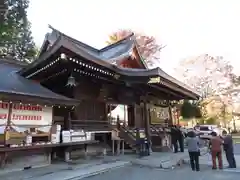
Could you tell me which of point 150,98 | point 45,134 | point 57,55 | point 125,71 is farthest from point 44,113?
point 150,98

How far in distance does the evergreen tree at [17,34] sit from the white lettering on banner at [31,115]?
18.9 m

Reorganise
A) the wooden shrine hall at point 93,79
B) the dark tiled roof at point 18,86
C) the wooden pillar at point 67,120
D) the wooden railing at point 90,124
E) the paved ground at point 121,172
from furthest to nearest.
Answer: the wooden railing at point 90,124
the wooden pillar at point 67,120
the wooden shrine hall at point 93,79
the dark tiled roof at point 18,86
the paved ground at point 121,172

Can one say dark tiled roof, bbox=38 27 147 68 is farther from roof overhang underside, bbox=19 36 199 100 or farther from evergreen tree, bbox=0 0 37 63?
evergreen tree, bbox=0 0 37 63

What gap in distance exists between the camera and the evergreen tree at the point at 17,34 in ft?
92.6

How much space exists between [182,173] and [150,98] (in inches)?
392

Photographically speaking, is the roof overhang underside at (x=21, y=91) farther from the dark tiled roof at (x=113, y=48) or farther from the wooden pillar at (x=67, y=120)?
the dark tiled roof at (x=113, y=48)

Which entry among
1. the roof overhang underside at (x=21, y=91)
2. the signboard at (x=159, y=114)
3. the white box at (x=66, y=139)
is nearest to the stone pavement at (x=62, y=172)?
the white box at (x=66, y=139)

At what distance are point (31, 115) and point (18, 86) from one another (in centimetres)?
140

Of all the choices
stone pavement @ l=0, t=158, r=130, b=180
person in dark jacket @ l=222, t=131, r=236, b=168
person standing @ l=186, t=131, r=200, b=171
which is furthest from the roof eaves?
person in dark jacket @ l=222, t=131, r=236, b=168

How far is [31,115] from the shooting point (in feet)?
37.2

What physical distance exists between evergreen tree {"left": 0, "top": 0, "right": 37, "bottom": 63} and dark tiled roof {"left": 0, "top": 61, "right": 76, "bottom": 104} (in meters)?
14.7

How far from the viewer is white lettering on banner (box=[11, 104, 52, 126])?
10742mm

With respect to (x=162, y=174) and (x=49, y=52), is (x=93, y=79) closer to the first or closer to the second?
(x=49, y=52)

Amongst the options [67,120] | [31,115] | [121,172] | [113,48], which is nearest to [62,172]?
[121,172]
